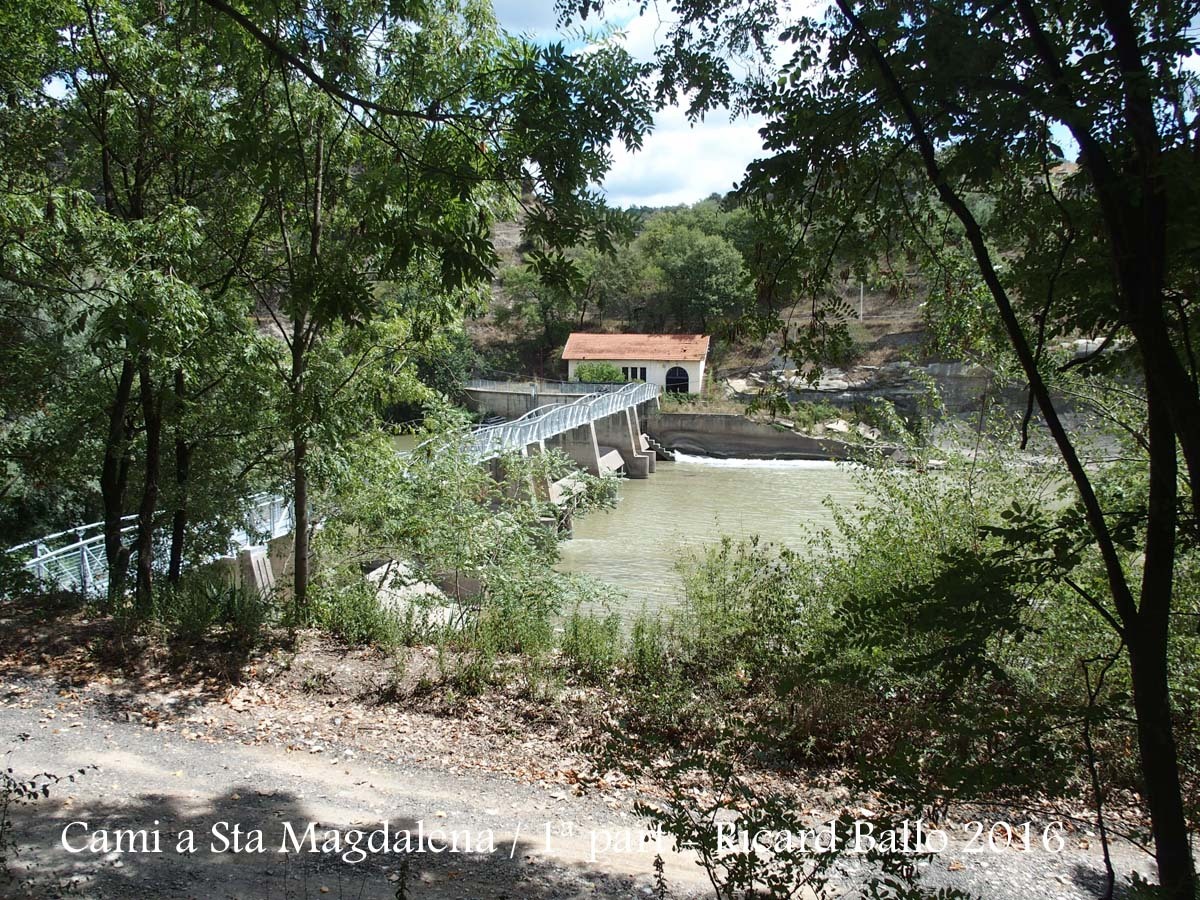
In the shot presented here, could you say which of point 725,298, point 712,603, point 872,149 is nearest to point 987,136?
point 872,149

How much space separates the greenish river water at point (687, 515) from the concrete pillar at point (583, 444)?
1.88 metres

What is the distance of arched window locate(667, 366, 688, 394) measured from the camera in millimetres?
46438

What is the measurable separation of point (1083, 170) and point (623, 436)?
33.5 meters

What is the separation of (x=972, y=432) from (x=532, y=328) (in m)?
52.6

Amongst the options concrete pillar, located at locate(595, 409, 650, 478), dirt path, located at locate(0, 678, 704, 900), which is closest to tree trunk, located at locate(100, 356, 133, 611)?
dirt path, located at locate(0, 678, 704, 900)

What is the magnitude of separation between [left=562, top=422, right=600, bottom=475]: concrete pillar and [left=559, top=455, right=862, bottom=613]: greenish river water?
6.16 ft

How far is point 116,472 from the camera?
364 inches

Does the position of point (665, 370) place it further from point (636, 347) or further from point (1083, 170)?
point (1083, 170)

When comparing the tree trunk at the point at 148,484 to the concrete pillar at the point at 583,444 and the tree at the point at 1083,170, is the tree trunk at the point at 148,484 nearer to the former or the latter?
the tree at the point at 1083,170

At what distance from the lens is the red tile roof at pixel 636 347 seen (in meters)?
46.6

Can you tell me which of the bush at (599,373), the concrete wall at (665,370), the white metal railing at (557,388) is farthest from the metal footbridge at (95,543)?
the concrete wall at (665,370)

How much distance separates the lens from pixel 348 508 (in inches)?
355

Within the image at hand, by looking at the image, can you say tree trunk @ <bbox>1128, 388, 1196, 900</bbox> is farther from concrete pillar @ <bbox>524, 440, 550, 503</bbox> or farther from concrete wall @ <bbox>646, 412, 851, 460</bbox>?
concrete wall @ <bbox>646, 412, 851, 460</bbox>

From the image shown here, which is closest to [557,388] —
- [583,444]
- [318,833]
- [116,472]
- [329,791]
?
[583,444]
